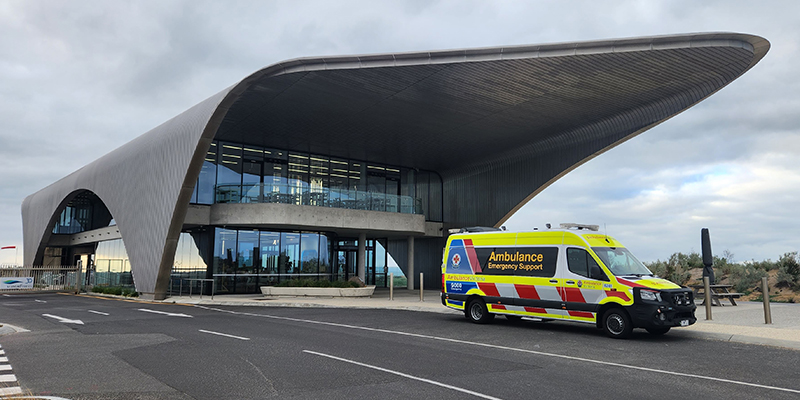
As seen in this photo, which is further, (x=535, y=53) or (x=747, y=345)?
(x=535, y=53)

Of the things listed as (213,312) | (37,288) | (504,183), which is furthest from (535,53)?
(37,288)

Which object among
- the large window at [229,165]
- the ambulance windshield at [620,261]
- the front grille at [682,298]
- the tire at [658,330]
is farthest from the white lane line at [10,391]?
the large window at [229,165]

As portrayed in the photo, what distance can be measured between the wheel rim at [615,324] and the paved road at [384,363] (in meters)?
0.27

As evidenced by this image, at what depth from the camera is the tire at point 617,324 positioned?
38.7 ft

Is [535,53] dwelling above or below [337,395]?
above

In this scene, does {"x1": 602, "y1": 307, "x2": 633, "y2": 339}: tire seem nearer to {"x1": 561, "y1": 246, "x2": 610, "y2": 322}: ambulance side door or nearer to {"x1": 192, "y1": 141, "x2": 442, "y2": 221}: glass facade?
{"x1": 561, "y1": 246, "x2": 610, "y2": 322}: ambulance side door

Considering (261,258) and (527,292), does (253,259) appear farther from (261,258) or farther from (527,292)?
(527,292)

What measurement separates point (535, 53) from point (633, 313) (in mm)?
10015

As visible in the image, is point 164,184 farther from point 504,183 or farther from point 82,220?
point 82,220

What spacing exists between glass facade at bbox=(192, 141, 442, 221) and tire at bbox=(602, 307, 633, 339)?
18661 millimetres

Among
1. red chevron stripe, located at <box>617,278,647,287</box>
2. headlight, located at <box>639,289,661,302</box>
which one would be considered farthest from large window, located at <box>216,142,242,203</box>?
headlight, located at <box>639,289,661,302</box>

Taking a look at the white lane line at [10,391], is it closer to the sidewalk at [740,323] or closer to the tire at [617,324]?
the tire at [617,324]

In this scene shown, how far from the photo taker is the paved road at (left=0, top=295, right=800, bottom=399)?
6.90 metres

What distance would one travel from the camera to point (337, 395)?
655 cm
